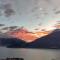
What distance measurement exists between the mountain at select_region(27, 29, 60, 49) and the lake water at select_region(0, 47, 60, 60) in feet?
0.22

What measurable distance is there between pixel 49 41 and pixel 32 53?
0.26 metres

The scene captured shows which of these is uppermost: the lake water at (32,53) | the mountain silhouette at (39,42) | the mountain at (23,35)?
the mountain at (23,35)

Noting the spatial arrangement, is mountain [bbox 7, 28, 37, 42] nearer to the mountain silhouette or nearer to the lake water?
the mountain silhouette

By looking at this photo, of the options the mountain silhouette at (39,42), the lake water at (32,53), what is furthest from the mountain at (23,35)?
the lake water at (32,53)

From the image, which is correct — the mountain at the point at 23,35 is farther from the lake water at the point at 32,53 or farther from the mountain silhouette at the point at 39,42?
the lake water at the point at 32,53

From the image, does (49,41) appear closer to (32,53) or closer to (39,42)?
(39,42)

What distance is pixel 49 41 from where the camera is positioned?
2.66 meters

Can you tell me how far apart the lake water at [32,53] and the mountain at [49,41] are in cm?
7

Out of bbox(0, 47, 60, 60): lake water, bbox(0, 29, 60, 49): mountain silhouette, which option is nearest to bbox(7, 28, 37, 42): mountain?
bbox(0, 29, 60, 49): mountain silhouette

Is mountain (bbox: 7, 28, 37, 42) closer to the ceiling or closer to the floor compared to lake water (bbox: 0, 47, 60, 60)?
closer to the ceiling

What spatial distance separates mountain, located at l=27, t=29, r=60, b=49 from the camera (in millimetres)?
2646

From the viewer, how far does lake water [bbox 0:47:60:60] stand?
2.59 metres

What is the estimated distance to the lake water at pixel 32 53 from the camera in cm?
259

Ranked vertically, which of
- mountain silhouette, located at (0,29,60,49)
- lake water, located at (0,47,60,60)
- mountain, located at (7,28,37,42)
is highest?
mountain, located at (7,28,37,42)
